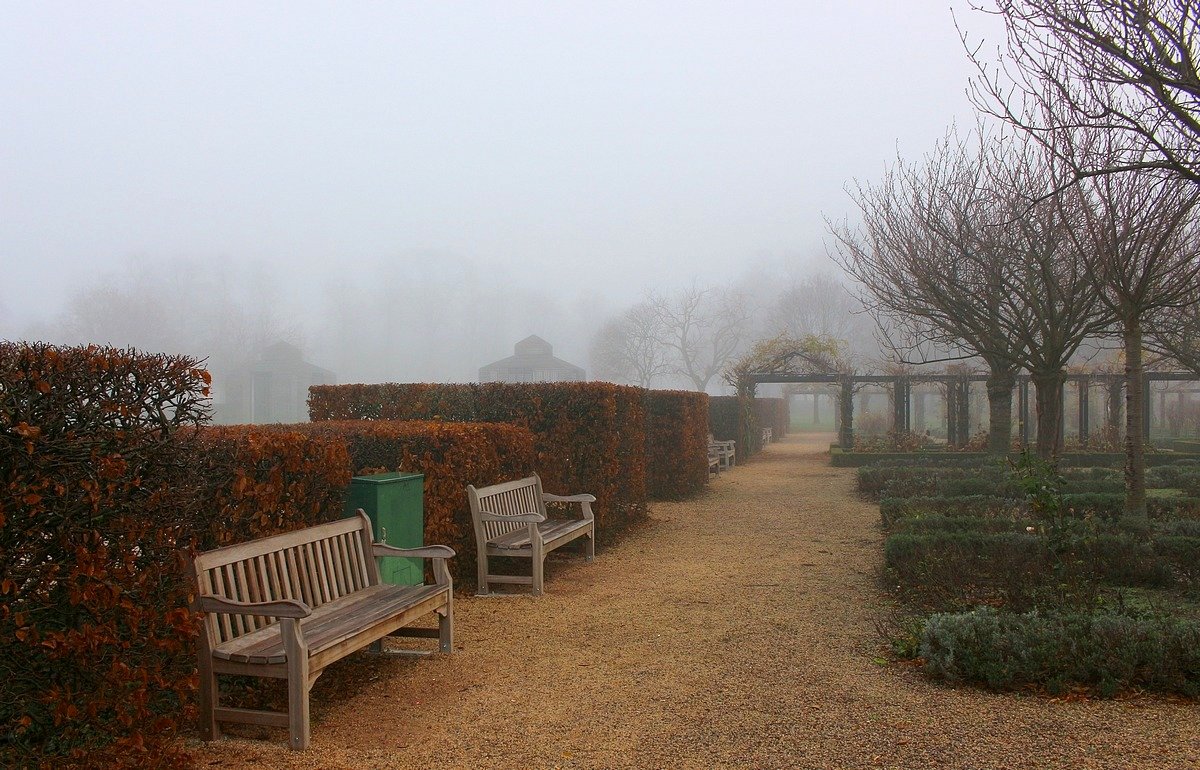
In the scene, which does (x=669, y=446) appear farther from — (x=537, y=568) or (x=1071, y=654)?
(x=1071, y=654)

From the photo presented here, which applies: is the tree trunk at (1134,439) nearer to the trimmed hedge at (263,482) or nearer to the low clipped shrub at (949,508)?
the low clipped shrub at (949,508)

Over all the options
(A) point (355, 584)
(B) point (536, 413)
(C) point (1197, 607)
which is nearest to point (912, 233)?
(B) point (536, 413)

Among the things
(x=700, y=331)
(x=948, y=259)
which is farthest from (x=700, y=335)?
(x=948, y=259)

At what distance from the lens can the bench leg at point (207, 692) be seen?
3.82 m

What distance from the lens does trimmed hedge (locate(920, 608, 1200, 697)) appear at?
4363 mm

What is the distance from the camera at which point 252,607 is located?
3762mm

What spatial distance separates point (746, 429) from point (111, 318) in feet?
170

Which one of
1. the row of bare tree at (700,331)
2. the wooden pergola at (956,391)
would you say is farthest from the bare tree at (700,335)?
the wooden pergola at (956,391)

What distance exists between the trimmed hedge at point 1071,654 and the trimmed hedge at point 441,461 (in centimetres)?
396

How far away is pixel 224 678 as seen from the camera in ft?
13.6

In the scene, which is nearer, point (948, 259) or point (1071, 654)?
point (1071, 654)

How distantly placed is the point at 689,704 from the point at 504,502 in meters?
3.90

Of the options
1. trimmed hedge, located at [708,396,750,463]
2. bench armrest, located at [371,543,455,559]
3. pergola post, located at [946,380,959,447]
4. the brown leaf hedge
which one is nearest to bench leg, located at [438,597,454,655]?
bench armrest, located at [371,543,455,559]

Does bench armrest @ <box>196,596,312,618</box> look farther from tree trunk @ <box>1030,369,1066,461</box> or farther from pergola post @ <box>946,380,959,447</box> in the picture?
pergola post @ <box>946,380,959,447</box>
